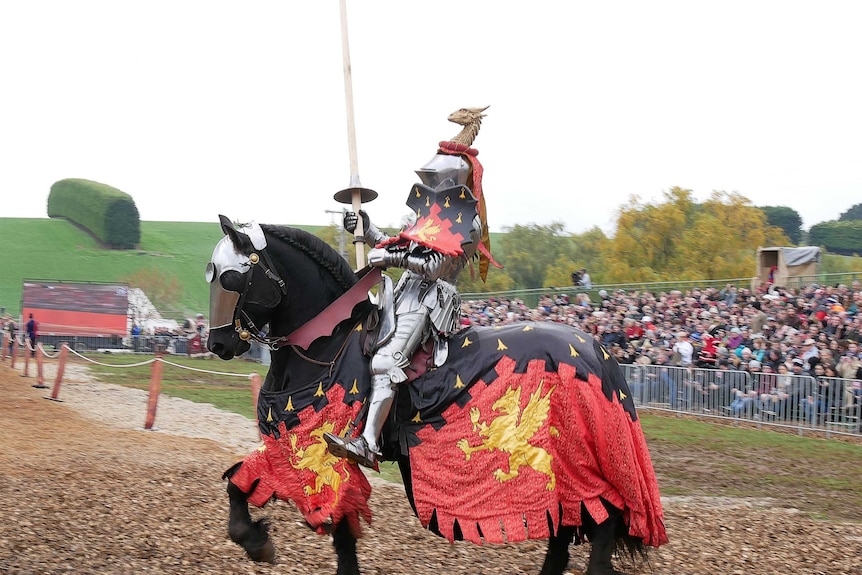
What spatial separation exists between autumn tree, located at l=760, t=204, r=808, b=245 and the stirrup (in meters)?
90.7

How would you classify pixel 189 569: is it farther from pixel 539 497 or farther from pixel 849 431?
pixel 849 431

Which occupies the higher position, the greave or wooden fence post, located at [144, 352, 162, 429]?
the greave

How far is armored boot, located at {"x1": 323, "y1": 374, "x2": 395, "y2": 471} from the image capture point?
16.6 feet

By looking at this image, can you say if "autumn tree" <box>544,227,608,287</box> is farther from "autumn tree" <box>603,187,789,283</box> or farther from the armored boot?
the armored boot

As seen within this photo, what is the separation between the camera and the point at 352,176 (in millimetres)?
6039

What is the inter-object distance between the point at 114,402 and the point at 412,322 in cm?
1482

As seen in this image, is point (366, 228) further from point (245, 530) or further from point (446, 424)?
point (245, 530)

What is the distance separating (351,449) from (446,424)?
65 centimetres

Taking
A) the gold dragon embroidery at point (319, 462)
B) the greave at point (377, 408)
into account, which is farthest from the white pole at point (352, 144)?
the gold dragon embroidery at point (319, 462)

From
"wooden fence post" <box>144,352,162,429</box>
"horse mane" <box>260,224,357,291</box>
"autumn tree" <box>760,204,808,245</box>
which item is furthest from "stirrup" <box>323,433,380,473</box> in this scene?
"autumn tree" <box>760,204,808,245</box>

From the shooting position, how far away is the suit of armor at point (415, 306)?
17.0 feet

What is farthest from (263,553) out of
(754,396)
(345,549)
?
(754,396)

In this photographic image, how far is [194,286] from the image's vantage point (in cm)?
7512

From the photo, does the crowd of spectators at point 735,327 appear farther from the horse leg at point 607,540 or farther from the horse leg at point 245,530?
the horse leg at point 245,530
